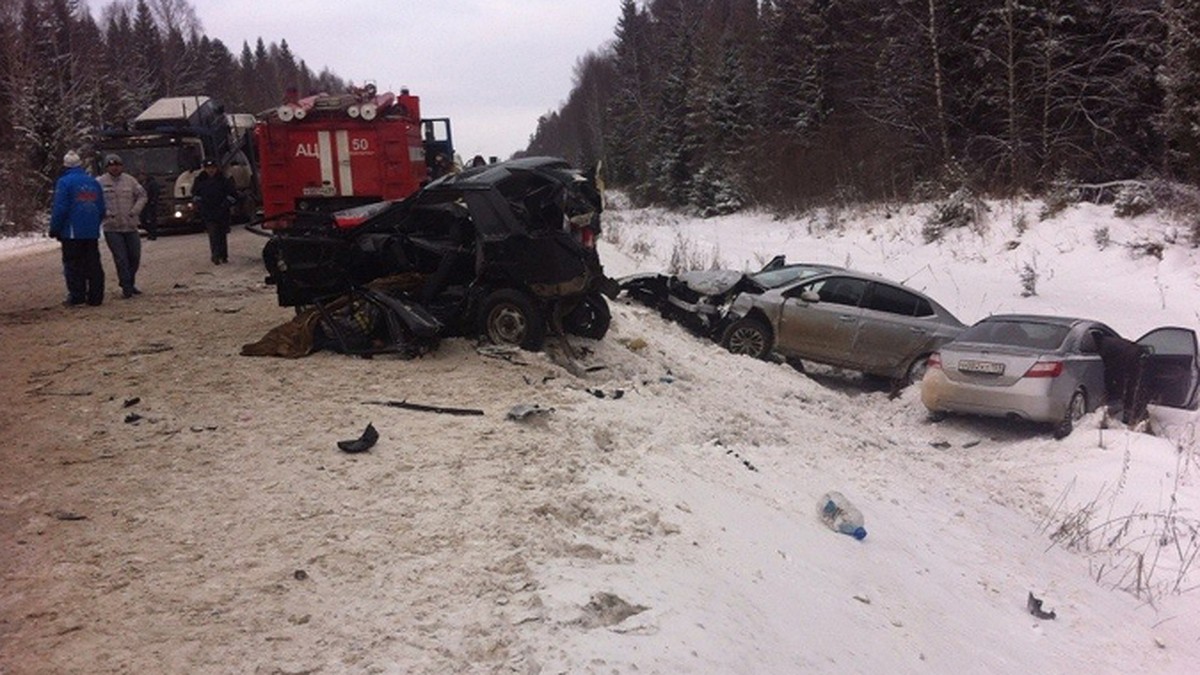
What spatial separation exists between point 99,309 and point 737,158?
35.2 metres

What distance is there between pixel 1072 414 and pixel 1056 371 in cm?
65

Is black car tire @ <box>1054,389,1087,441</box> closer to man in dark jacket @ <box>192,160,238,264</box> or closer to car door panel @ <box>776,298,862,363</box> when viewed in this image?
car door panel @ <box>776,298,862,363</box>

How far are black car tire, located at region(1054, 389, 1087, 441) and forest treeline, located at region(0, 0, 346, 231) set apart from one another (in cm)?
2483

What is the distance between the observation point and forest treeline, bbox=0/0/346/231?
28.8m

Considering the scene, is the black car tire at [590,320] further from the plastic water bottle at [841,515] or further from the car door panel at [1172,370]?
the car door panel at [1172,370]

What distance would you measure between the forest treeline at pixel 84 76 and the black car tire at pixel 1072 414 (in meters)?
24.8

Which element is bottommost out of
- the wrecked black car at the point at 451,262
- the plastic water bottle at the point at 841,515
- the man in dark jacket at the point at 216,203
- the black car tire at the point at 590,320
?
the plastic water bottle at the point at 841,515

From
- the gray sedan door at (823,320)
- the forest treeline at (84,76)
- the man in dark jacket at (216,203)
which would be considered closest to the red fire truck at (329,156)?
the man in dark jacket at (216,203)

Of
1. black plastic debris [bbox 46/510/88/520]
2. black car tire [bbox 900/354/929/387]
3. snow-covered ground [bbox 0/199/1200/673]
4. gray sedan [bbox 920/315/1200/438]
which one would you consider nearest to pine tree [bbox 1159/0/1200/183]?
gray sedan [bbox 920/315/1200/438]

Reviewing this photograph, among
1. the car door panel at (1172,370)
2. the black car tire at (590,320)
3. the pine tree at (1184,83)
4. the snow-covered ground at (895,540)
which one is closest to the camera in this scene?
the snow-covered ground at (895,540)

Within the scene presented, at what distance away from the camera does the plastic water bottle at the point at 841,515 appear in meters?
5.89

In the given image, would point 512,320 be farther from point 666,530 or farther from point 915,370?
point 915,370

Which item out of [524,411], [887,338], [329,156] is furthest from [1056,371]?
[329,156]

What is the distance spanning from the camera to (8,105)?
112ft
